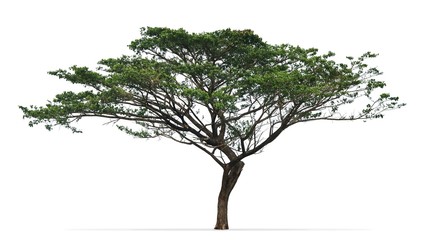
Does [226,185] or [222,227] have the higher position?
[226,185]

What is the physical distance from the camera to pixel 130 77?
1416 cm

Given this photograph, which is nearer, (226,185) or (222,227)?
(222,227)

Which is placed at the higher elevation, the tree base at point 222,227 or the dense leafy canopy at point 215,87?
the dense leafy canopy at point 215,87

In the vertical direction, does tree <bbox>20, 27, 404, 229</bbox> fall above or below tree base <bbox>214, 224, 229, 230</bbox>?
above

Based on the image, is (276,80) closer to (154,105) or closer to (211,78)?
(211,78)

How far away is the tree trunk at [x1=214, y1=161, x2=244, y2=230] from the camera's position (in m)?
15.8

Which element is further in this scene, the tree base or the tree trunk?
the tree trunk

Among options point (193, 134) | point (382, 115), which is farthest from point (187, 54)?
point (382, 115)

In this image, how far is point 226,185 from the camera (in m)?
16.0

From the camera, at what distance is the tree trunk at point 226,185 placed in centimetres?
1583

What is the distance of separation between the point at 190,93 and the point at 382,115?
483cm

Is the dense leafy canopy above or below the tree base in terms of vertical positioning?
above

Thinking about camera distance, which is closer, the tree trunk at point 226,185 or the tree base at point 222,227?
the tree base at point 222,227

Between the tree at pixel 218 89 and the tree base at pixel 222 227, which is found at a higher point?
the tree at pixel 218 89
